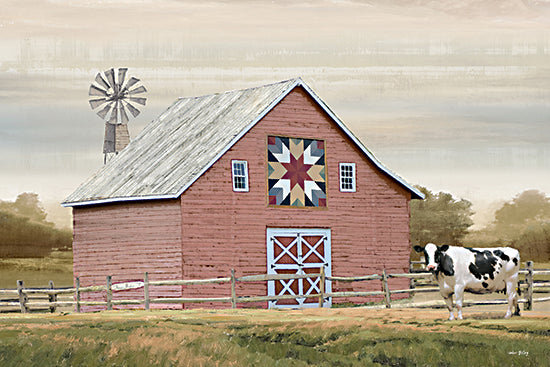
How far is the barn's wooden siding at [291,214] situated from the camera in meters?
33.8

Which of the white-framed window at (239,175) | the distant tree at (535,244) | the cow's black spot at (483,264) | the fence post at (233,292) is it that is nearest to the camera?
the cow's black spot at (483,264)

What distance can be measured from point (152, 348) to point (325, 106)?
17593 mm

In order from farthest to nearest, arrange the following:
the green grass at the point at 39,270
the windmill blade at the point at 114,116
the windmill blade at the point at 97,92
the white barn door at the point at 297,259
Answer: the green grass at the point at 39,270, the windmill blade at the point at 97,92, the windmill blade at the point at 114,116, the white barn door at the point at 297,259

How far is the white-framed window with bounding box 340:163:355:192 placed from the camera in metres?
36.9

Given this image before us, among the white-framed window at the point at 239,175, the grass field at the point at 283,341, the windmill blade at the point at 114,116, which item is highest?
the windmill blade at the point at 114,116

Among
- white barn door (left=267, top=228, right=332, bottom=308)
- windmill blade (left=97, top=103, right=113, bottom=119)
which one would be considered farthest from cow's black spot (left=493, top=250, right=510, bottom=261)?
windmill blade (left=97, top=103, right=113, bottom=119)

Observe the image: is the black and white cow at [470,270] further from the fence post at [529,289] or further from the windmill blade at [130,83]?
the windmill blade at [130,83]

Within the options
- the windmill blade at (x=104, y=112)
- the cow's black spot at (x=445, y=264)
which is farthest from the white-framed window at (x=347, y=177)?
the windmill blade at (x=104, y=112)

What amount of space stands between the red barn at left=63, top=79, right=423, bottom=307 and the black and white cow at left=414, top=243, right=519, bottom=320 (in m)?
10.5

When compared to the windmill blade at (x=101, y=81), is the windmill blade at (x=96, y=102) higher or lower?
lower

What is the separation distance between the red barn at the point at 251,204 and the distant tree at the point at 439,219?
188 feet

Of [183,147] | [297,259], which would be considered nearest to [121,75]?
[183,147]

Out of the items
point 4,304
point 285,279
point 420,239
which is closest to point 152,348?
point 285,279

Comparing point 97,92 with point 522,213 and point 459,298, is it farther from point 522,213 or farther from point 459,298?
point 522,213
